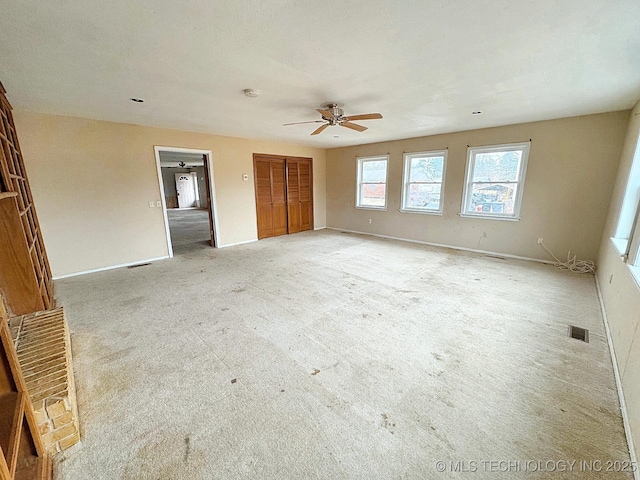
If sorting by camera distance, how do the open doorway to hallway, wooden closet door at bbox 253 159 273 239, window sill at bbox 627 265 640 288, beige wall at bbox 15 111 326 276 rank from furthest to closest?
wooden closet door at bbox 253 159 273 239
the open doorway to hallway
beige wall at bbox 15 111 326 276
window sill at bbox 627 265 640 288

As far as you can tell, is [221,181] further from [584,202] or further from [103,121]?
[584,202]

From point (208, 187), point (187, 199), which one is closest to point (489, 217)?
point (208, 187)

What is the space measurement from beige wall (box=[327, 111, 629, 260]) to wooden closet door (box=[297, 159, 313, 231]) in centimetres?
236

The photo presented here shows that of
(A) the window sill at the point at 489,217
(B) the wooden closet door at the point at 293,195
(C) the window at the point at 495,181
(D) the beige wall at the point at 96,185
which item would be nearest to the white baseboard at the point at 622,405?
(A) the window sill at the point at 489,217

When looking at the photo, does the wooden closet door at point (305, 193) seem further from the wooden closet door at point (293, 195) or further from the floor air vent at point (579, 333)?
the floor air vent at point (579, 333)

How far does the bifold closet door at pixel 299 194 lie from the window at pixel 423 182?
2.71 meters

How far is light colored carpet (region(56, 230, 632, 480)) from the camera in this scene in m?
1.34

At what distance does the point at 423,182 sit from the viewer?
5848 mm

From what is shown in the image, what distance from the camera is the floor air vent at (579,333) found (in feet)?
7.60

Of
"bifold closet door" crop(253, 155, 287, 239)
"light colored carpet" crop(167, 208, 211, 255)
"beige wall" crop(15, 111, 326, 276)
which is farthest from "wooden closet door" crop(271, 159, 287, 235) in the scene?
"light colored carpet" crop(167, 208, 211, 255)

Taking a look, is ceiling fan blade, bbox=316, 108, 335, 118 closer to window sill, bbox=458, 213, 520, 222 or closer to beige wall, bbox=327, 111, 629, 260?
beige wall, bbox=327, 111, 629, 260

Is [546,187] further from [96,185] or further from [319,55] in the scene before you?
[96,185]

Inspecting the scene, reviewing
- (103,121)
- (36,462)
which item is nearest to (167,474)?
(36,462)

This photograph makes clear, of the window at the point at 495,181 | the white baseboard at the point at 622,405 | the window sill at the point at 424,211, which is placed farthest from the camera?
the window sill at the point at 424,211
